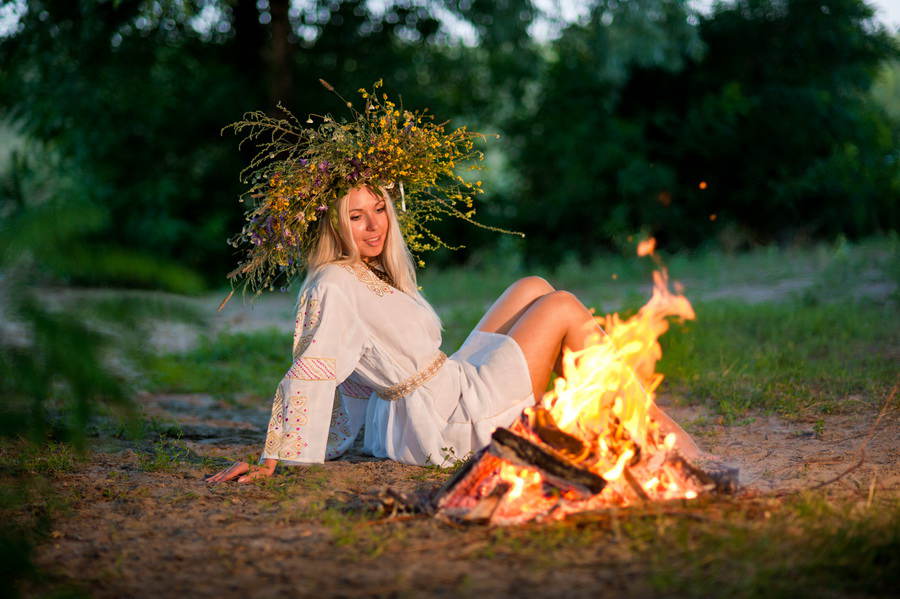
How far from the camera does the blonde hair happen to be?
4.31m

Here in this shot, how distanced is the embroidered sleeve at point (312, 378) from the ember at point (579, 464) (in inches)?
30.1

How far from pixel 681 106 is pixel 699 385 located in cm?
1047

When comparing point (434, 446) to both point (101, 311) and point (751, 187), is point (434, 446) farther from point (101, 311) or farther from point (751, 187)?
point (751, 187)

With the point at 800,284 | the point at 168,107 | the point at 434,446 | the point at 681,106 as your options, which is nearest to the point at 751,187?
the point at 681,106

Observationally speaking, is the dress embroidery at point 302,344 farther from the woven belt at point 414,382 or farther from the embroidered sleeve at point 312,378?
the woven belt at point 414,382

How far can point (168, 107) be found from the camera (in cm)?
1460

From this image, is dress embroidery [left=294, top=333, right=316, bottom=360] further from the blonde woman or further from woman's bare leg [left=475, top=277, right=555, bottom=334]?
woman's bare leg [left=475, top=277, right=555, bottom=334]

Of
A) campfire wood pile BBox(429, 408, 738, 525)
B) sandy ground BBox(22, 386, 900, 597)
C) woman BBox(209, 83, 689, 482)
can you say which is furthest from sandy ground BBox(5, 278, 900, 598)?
woman BBox(209, 83, 689, 482)

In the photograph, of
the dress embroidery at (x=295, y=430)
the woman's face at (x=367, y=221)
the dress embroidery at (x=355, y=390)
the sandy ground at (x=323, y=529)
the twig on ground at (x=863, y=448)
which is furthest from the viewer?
the dress embroidery at (x=355, y=390)

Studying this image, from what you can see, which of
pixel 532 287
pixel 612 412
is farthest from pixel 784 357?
pixel 612 412

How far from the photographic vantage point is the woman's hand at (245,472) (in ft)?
13.1

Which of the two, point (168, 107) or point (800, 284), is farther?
point (168, 107)

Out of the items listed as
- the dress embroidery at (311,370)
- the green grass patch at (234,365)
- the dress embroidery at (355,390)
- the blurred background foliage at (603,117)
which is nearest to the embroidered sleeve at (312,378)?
the dress embroidery at (311,370)

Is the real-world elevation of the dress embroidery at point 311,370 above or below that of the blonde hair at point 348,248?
below
